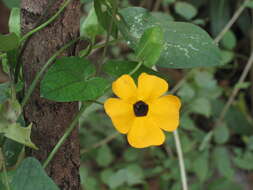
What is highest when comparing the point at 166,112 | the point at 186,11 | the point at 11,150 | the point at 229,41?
the point at 166,112

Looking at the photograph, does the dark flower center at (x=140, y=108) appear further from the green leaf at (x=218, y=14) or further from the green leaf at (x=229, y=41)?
the green leaf at (x=218, y=14)

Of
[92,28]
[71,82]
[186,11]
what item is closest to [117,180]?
[186,11]

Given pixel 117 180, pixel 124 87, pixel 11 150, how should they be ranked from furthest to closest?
pixel 117 180 < pixel 11 150 < pixel 124 87

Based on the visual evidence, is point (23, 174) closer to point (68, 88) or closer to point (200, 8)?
point (68, 88)

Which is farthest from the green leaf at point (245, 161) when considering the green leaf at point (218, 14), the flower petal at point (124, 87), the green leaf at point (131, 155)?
the flower petal at point (124, 87)

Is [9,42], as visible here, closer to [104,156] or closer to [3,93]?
[3,93]
